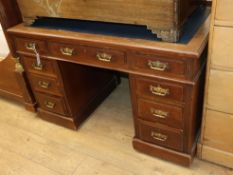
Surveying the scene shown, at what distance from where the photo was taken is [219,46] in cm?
107

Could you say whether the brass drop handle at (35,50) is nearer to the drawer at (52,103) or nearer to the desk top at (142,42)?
the desk top at (142,42)

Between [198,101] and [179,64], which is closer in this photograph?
[179,64]

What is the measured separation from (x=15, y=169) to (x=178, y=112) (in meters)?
1.06

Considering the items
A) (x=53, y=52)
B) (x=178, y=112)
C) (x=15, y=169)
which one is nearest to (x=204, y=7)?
(x=178, y=112)

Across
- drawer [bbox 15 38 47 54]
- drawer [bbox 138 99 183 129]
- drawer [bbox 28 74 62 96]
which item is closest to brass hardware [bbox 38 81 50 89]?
drawer [bbox 28 74 62 96]

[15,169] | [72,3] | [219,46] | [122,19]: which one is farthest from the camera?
[15,169]

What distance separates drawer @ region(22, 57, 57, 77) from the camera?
1.56 meters

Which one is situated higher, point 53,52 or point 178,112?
point 53,52

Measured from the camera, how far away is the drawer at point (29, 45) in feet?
4.90

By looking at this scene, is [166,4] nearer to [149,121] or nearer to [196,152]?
[149,121]

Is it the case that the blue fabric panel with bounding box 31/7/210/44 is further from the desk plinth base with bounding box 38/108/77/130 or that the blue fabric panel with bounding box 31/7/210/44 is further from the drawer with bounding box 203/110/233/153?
the desk plinth base with bounding box 38/108/77/130

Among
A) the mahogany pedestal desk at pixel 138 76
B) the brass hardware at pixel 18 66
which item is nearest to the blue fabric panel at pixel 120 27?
the mahogany pedestal desk at pixel 138 76

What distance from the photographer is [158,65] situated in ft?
3.86

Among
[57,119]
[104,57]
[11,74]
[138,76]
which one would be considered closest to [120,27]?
[104,57]
